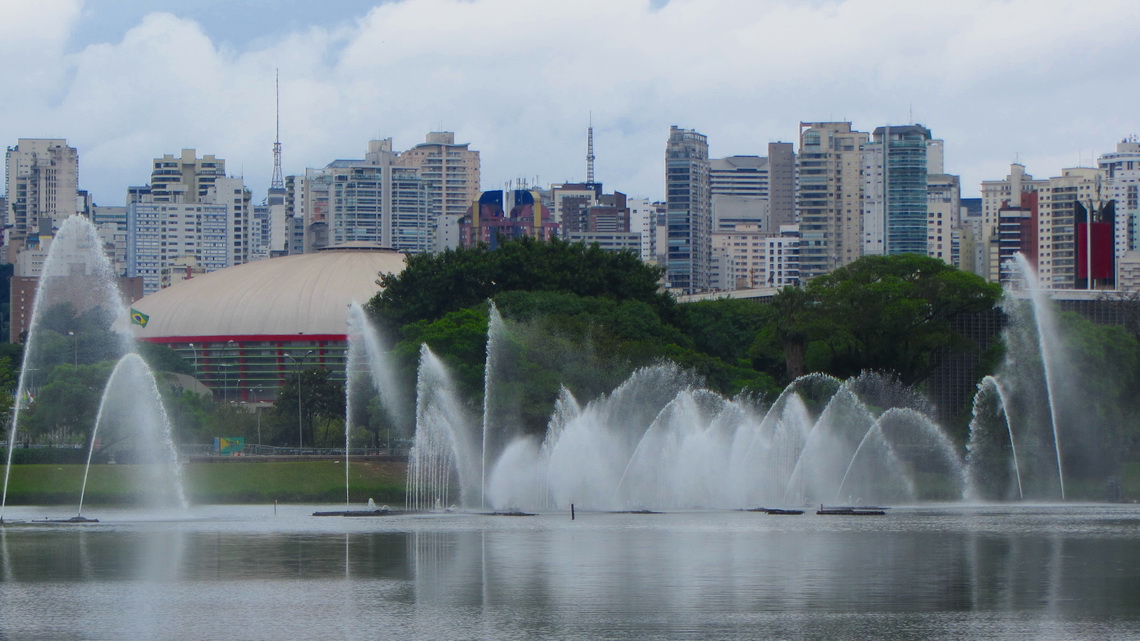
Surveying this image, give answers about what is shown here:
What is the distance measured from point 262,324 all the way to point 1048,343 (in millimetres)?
107283

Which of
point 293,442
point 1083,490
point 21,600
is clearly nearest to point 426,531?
point 21,600

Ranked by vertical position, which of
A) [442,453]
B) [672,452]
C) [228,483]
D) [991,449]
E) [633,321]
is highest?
[633,321]

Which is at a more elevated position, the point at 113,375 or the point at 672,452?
the point at 113,375

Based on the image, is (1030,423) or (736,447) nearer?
(736,447)

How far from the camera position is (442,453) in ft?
231

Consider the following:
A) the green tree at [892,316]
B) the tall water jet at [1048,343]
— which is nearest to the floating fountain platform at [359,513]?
the tall water jet at [1048,343]

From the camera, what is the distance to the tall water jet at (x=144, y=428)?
6962 cm

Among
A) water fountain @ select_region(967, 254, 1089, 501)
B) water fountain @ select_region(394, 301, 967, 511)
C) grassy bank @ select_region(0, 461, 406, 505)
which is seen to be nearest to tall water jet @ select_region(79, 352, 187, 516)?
grassy bank @ select_region(0, 461, 406, 505)

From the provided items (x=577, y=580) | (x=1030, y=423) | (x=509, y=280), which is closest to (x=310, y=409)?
(x=509, y=280)

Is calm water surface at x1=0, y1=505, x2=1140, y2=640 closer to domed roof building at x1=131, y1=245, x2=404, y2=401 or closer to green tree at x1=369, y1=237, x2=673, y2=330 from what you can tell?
green tree at x1=369, y1=237, x2=673, y2=330

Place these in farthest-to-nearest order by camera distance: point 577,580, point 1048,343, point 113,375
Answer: point 1048,343
point 113,375
point 577,580

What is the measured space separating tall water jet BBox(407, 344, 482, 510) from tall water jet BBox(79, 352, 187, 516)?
31.6 ft

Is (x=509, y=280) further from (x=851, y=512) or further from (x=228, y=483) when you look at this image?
(x=851, y=512)

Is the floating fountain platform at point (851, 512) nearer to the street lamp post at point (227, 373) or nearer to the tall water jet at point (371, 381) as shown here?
the tall water jet at point (371, 381)
